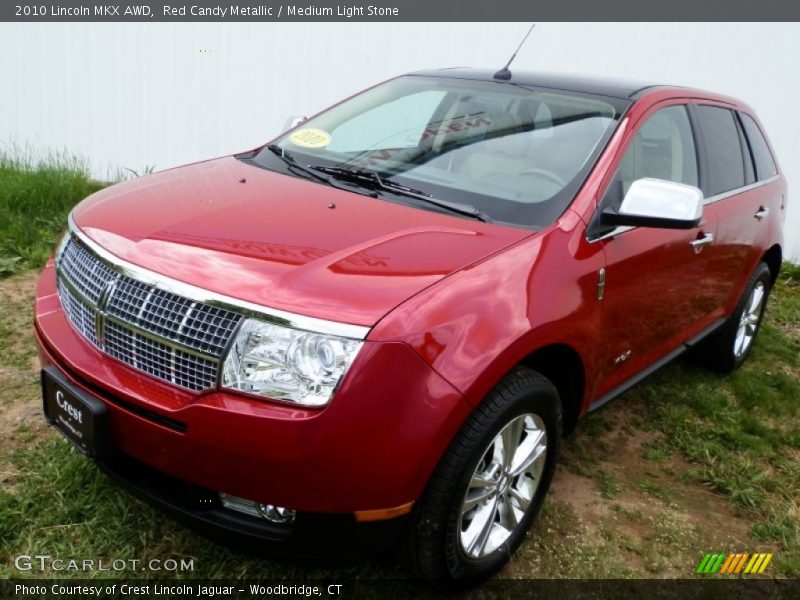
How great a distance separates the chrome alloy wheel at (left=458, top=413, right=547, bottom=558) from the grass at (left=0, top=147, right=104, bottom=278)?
3.69 meters

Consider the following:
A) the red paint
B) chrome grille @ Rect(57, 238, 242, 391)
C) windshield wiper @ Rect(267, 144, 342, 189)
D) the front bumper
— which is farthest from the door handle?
chrome grille @ Rect(57, 238, 242, 391)

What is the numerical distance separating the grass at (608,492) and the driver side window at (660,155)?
1222 mm

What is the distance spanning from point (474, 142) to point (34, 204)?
404cm

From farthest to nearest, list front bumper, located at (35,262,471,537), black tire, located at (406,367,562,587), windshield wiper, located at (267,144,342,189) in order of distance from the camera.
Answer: windshield wiper, located at (267,144,342,189), black tire, located at (406,367,562,587), front bumper, located at (35,262,471,537)

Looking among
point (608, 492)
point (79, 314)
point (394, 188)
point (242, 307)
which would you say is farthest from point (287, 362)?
point (608, 492)

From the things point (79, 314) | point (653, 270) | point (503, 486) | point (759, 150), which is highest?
point (759, 150)

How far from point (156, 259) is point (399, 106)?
1638 mm

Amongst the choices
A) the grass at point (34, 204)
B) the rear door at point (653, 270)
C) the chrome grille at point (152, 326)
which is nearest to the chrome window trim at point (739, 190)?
the rear door at point (653, 270)

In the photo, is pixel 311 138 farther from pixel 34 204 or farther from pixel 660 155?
pixel 34 204

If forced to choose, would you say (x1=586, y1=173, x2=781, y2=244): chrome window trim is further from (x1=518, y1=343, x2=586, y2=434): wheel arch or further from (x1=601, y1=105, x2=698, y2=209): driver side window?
(x1=518, y1=343, x2=586, y2=434): wheel arch

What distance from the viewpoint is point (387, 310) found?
6.30 feet

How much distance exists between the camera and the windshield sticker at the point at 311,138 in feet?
10.6

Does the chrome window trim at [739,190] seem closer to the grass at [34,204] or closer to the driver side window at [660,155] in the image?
the driver side window at [660,155]

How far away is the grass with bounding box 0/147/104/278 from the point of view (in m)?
4.98
